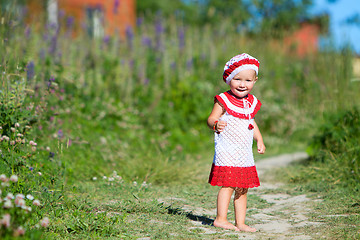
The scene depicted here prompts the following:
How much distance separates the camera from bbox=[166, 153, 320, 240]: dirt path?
3.15 meters

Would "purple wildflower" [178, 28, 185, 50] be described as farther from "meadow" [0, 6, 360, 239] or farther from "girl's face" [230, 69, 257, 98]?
"girl's face" [230, 69, 257, 98]

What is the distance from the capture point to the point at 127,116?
6.95m

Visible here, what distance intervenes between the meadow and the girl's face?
45.7 inches

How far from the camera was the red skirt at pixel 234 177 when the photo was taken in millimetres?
3211

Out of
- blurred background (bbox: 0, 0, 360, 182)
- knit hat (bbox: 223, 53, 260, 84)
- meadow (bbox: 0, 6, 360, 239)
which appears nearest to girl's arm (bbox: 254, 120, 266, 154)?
knit hat (bbox: 223, 53, 260, 84)

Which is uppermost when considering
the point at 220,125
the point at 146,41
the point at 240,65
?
the point at 146,41

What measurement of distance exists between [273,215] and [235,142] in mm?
947

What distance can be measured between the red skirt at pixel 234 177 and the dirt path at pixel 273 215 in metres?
0.34

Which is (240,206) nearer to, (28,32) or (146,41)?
(28,32)

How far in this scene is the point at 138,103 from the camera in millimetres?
7664

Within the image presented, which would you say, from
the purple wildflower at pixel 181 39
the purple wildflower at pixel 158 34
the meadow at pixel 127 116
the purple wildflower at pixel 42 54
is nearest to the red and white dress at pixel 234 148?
the meadow at pixel 127 116

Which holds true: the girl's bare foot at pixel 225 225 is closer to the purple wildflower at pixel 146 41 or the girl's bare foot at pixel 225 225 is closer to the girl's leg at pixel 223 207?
the girl's leg at pixel 223 207

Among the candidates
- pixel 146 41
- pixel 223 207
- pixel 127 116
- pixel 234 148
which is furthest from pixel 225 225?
pixel 146 41

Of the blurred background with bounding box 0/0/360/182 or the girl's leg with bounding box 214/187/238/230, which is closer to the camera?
the girl's leg with bounding box 214/187/238/230
